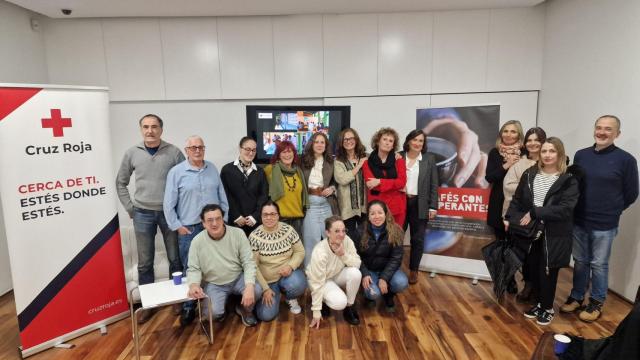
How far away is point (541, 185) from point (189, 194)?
2751mm

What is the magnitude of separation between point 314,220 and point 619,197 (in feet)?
7.97

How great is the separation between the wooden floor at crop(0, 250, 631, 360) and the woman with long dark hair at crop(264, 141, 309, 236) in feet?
2.82

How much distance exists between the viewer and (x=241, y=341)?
2623 mm

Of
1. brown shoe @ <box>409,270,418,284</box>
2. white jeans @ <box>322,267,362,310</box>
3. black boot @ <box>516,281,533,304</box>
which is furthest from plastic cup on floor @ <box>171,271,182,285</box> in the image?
black boot @ <box>516,281,533,304</box>

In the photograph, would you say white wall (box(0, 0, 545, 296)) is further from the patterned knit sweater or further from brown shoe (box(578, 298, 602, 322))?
brown shoe (box(578, 298, 602, 322))

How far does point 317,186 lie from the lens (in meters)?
3.27

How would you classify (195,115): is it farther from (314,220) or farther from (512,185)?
(512,185)

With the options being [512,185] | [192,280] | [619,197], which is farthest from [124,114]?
[619,197]

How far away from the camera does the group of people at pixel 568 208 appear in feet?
8.61

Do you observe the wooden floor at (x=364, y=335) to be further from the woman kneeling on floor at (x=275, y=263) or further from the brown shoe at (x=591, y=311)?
the woman kneeling on floor at (x=275, y=263)

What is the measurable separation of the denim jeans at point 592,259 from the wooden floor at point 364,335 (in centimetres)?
25

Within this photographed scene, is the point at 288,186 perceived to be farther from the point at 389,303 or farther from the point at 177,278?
the point at 389,303

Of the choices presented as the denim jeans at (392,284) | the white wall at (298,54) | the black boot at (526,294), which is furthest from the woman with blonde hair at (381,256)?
the white wall at (298,54)

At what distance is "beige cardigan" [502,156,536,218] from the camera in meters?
2.99
